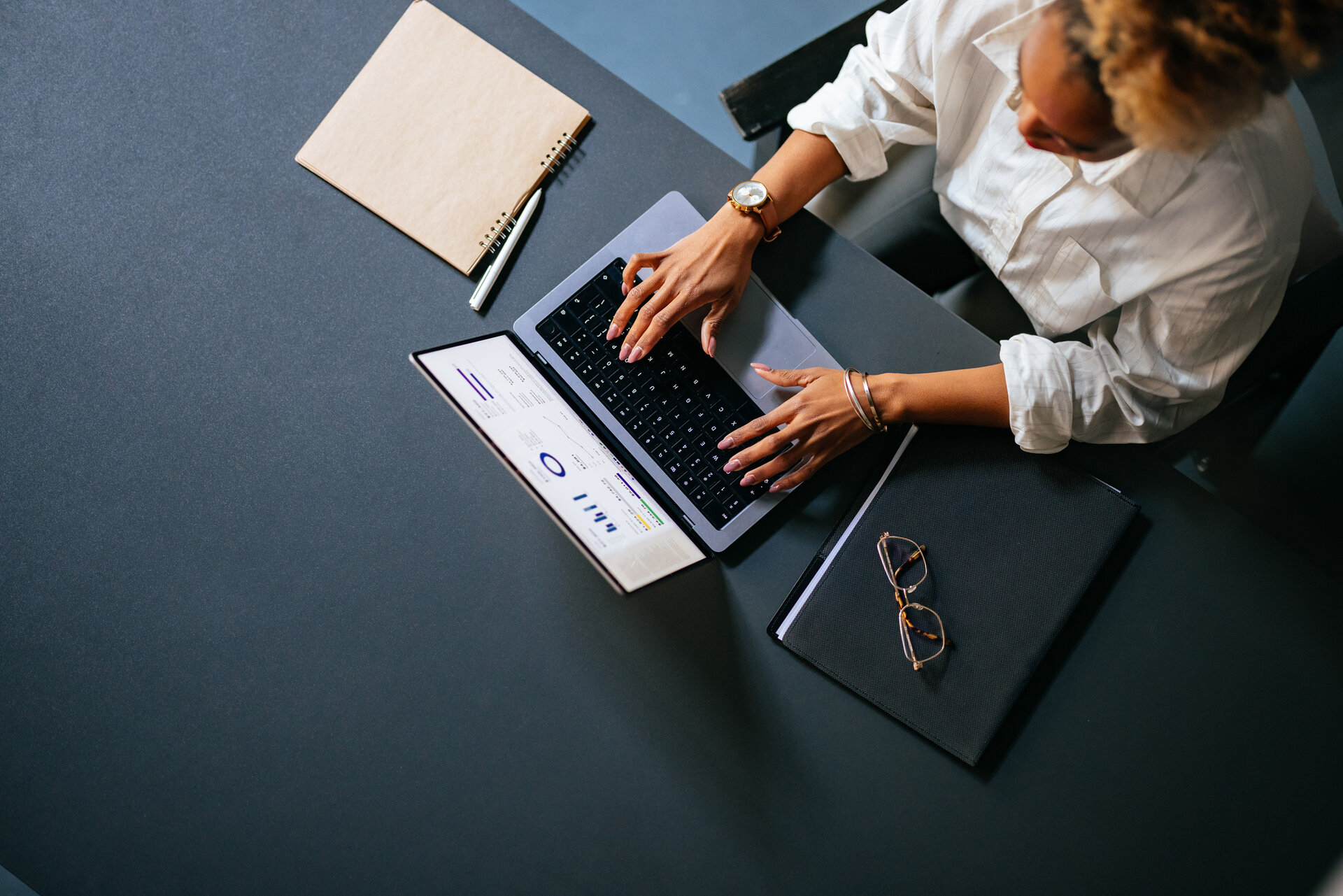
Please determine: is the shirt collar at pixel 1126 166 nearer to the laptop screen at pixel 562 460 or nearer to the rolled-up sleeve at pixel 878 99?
the rolled-up sleeve at pixel 878 99

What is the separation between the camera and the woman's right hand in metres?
0.87

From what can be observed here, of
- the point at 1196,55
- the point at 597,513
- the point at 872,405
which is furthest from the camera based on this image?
the point at 872,405

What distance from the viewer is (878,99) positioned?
90 cm

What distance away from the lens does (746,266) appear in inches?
35.0

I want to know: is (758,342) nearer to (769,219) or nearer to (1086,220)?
(769,219)

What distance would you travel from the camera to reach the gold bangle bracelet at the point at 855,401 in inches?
32.6

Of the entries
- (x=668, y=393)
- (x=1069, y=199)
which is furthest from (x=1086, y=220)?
(x=668, y=393)

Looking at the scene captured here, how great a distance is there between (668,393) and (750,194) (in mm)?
256

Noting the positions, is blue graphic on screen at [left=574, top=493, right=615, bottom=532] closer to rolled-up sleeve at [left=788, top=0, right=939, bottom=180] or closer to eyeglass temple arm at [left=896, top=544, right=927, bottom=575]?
eyeglass temple arm at [left=896, top=544, right=927, bottom=575]

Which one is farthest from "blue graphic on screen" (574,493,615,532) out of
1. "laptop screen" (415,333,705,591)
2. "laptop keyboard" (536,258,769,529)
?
"laptop keyboard" (536,258,769,529)

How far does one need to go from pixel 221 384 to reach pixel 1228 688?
1234 mm

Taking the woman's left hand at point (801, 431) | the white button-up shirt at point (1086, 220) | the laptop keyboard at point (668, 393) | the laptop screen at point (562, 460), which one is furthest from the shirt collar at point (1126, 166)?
the laptop screen at point (562, 460)

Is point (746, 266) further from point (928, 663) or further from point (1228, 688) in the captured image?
point (1228, 688)

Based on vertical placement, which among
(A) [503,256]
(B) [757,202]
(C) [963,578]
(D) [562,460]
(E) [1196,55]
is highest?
(A) [503,256]
